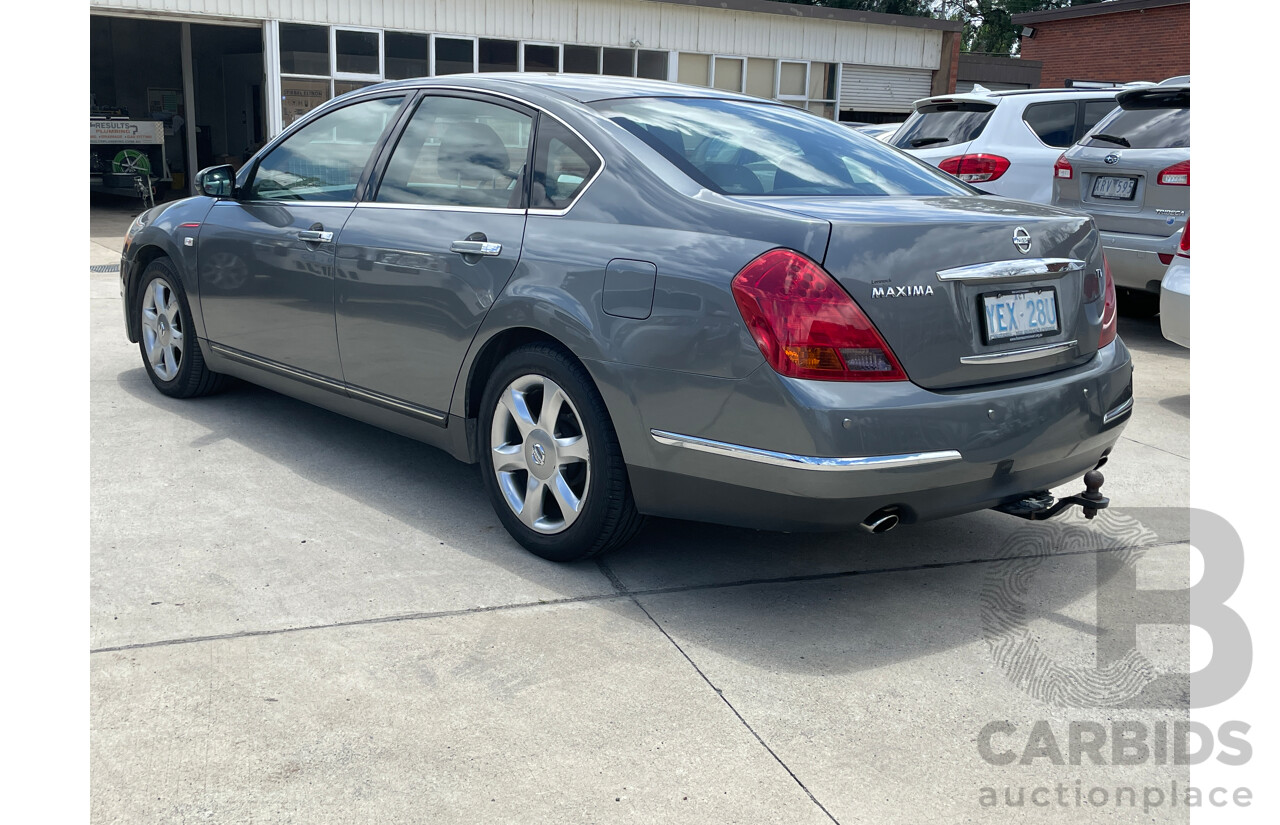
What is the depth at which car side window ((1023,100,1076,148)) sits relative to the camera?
375 inches

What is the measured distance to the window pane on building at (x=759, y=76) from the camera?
76.0 ft

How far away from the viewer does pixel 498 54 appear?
65.3 ft

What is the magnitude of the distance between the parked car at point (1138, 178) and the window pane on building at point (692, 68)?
47.4 ft

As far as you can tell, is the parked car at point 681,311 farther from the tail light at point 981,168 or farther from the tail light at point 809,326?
the tail light at point 981,168

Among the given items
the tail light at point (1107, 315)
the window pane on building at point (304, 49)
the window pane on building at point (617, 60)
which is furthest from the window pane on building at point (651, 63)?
the tail light at point (1107, 315)

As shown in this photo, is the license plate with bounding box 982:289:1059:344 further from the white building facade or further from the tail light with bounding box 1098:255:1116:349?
the white building facade

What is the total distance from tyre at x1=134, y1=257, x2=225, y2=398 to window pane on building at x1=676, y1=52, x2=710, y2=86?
1749 cm

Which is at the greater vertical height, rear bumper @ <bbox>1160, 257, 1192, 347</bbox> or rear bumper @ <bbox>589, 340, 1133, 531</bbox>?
rear bumper @ <bbox>1160, 257, 1192, 347</bbox>

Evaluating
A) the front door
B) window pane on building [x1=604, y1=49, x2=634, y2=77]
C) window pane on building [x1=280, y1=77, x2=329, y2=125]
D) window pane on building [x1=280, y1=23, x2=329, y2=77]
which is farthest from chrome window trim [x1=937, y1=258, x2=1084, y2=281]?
window pane on building [x1=604, y1=49, x2=634, y2=77]

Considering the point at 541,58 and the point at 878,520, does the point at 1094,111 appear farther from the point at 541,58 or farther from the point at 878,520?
the point at 541,58

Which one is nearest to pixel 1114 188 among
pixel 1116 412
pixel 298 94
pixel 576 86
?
pixel 1116 412

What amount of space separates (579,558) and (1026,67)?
3271 centimetres

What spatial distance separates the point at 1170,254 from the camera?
7.88 metres

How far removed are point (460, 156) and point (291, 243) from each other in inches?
38.5
